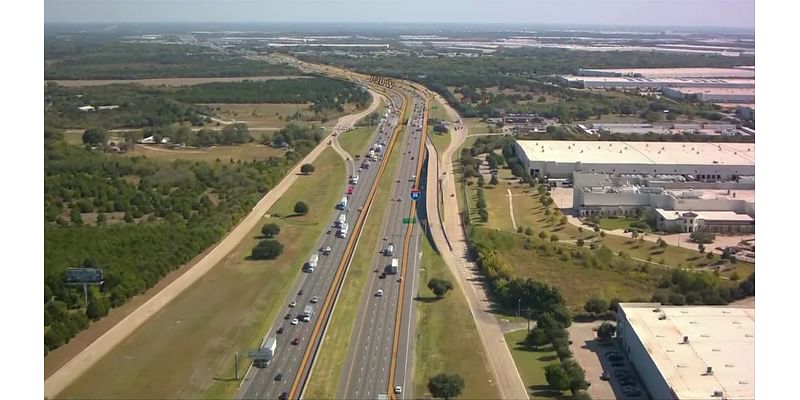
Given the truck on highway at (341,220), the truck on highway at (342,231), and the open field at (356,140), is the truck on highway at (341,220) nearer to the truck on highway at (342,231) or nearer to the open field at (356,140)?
the truck on highway at (342,231)

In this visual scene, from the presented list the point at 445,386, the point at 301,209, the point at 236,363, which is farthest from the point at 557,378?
the point at 301,209

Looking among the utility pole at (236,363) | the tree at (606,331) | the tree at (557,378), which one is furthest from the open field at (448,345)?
the utility pole at (236,363)

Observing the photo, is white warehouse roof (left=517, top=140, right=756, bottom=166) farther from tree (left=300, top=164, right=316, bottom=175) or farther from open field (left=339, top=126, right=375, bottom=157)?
tree (left=300, top=164, right=316, bottom=175)

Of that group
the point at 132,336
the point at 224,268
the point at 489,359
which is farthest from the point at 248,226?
the point at 489,359

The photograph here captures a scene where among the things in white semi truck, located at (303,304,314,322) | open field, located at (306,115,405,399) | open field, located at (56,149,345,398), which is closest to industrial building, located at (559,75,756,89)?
open field, located at (306,115,405,399)

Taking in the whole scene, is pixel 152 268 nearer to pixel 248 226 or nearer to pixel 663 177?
pixel 248 226

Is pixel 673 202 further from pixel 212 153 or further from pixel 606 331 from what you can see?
pixel 212 153
